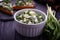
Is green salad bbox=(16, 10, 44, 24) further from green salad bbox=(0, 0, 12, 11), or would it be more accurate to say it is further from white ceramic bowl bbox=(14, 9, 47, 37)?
A: green salad bbox=(0, 0, 12, 11)

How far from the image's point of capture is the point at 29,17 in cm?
77

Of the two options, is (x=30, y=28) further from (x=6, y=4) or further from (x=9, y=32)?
(x=6, y=4)

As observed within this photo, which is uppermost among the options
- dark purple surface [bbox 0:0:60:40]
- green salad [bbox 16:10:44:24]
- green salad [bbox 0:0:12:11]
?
green salad [bbox 0:0:12:11]

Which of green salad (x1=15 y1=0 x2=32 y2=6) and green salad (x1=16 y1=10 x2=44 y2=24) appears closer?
green salad (x1=16 y1=10 x2=44 y2=24)

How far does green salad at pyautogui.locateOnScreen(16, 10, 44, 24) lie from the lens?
75 centimetres

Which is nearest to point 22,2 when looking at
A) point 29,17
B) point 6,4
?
point 6,4

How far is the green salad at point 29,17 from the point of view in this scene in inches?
29.6

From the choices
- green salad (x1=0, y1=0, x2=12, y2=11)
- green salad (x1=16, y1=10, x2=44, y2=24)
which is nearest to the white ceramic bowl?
green salad (x1=16, y1=10, x2=44, y2=24)

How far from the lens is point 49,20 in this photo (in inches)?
30.9

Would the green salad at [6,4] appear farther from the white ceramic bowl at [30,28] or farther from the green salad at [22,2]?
the white ceramic bowl at [30,28]

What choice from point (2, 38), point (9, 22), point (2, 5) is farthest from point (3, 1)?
point (2, 38)

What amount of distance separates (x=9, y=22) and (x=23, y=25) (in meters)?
A: 0.15

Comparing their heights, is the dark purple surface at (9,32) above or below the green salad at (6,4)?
below

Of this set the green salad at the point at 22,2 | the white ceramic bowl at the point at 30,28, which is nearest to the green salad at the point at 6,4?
the green salad at the point at 22,2
